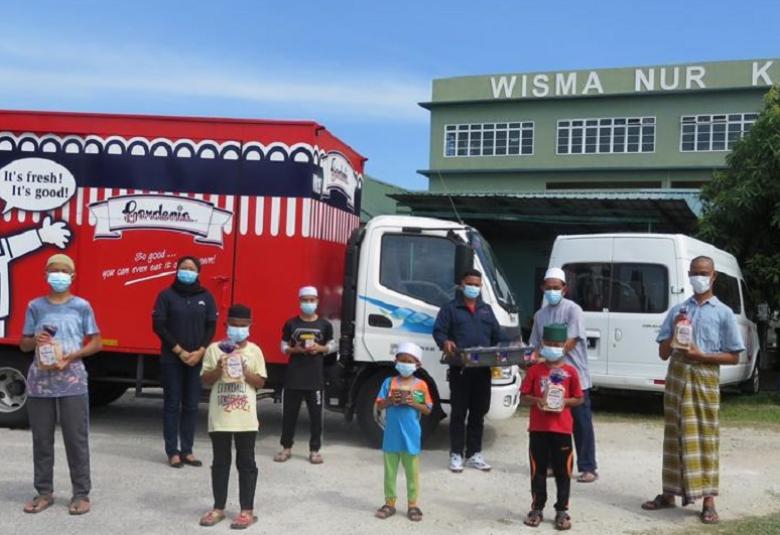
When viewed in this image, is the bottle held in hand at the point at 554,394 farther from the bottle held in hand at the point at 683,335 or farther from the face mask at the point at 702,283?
the face mask at the point at 702,283

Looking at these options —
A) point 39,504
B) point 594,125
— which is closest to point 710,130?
point 594,125

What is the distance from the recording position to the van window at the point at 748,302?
520 inches

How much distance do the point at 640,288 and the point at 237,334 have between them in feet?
21.7

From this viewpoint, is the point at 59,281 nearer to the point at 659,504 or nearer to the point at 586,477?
the point at 586,477

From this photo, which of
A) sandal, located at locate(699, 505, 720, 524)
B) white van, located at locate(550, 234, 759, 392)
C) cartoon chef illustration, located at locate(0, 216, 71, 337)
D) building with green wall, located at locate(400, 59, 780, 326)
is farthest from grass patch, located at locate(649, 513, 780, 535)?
building with green wall, located at locate(400, 59, 780, 326)

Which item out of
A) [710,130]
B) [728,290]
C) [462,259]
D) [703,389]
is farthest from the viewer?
[710,130]

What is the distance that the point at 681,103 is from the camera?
3541 cm

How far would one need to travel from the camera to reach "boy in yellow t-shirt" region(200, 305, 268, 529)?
544 cm

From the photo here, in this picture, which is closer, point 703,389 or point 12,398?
point 703,389

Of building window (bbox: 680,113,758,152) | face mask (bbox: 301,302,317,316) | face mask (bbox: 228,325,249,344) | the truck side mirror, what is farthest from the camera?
building window (bbox: 680,113,758,152)

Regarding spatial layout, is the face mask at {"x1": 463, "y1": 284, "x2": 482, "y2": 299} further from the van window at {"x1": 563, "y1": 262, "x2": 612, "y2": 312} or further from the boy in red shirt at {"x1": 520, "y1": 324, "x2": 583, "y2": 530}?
the van window at {"x1": 563, "y1": 262, "x2": 612, "y2": 312}

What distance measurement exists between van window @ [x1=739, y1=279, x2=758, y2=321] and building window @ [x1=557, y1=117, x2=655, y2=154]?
23279 millimetres

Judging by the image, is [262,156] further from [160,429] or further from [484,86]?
[484,86]

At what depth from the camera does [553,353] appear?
5676mm
